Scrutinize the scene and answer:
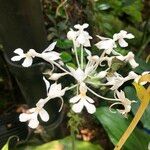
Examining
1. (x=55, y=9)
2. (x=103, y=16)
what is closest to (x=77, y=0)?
(x=55, y=9)

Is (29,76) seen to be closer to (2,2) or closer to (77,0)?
(2,2)

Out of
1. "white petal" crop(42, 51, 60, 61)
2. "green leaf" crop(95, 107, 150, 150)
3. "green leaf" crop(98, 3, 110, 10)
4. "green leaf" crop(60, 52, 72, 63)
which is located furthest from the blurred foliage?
"white petal" crop(42, 51, 60, 61)

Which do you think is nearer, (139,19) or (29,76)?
(29,76)

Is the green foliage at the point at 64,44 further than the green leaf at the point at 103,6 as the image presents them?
No

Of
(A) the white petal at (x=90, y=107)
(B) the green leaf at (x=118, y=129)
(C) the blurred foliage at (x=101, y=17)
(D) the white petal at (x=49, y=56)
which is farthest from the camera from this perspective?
(C) the blurred foliage at (x=101, y=17)

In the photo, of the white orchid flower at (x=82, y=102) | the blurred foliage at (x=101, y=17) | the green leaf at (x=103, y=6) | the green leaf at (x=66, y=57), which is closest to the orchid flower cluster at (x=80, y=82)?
the white orchid flower at (x=82, y=102)

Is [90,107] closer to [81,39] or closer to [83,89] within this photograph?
[83,89]

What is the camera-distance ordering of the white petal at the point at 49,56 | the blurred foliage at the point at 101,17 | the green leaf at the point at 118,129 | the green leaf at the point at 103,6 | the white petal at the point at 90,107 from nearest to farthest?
the white petal at the point at 90,107 → the white petal at the point at 49,56 → the green leaf at the point at 118,129 → the blurred foliage at the point at 101,17 → the green leaf at the point at 103,6

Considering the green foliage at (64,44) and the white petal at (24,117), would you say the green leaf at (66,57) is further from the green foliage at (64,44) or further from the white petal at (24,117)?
the white petal at (24,117)

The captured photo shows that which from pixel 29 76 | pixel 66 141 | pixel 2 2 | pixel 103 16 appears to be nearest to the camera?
pixel 2 2
